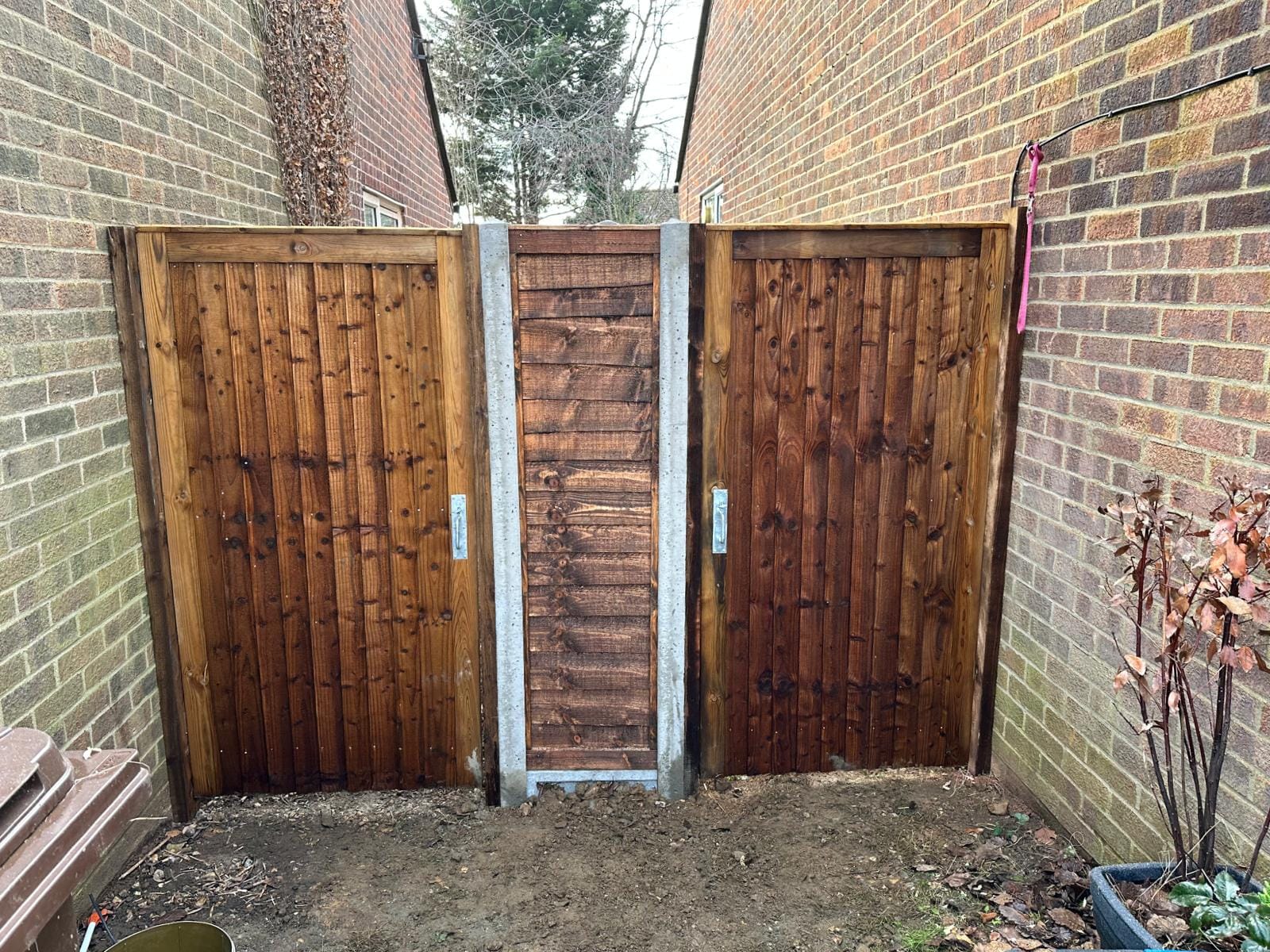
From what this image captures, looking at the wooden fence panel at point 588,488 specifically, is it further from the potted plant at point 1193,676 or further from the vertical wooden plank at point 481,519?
the potted plant at point 1193,676

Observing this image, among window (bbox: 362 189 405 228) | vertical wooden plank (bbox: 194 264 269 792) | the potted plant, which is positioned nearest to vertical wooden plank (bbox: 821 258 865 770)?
the potted plant

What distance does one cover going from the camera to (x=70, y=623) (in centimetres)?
294

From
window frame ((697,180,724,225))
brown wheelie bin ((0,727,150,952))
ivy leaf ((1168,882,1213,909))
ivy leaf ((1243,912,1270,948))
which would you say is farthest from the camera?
window frame ((697,180,724,225))

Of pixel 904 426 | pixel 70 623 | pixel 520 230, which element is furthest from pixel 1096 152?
pixel 70 623

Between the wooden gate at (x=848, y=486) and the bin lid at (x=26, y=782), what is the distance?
229 cm

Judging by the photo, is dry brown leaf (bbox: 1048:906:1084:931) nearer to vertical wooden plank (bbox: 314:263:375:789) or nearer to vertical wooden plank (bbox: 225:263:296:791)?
vertical wooden plank (bbox: 314:263:375:789)

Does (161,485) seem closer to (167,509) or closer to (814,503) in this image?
(167,509)

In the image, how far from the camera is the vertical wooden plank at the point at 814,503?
3.46 m

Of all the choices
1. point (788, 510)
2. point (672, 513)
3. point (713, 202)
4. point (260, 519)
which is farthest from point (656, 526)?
point (713, 202)

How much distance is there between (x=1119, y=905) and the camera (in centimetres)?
236

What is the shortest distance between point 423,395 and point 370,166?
458 centimetres

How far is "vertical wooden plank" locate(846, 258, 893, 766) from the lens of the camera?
348 centimetres

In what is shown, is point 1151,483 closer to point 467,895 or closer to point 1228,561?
point 1228,561

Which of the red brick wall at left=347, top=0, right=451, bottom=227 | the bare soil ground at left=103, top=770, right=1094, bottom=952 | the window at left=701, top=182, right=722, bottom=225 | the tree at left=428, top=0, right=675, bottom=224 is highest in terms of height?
the tree at left=428, top=0, right=675, bottom=224
